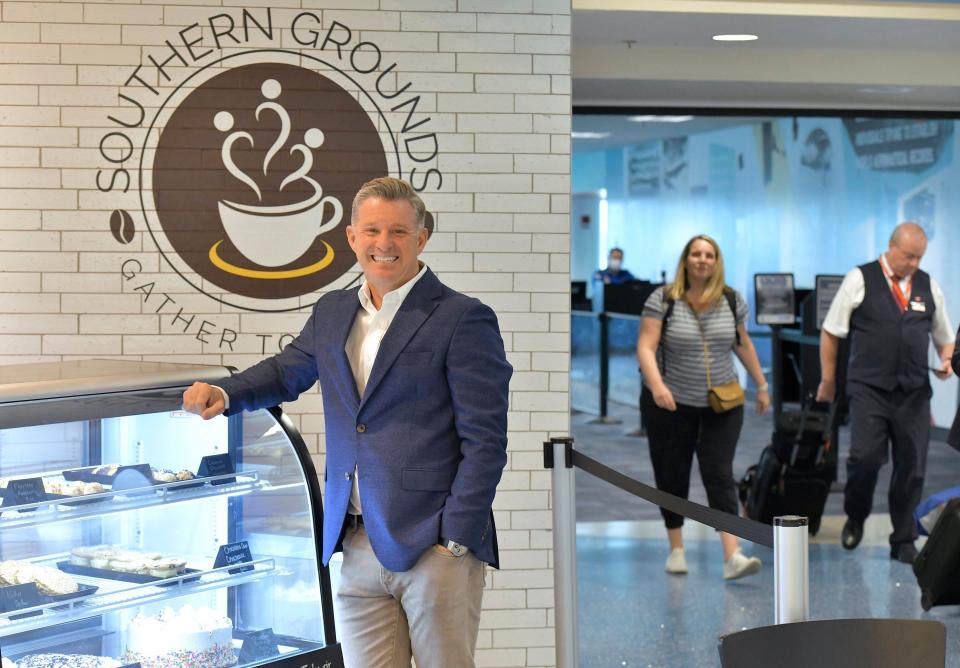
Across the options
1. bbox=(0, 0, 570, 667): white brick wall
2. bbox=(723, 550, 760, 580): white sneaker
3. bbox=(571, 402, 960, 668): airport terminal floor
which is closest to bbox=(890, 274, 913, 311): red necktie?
bbox=(571, 402, 960, 668): airport terminal floor

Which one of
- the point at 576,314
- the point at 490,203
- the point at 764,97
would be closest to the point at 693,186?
the point at 576,314

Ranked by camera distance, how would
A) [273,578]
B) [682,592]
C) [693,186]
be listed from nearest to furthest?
[273,578] → [682,592] → [693,186]

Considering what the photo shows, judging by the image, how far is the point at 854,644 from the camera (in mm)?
1895

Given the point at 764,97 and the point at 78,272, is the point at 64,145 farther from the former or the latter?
the point at 764,97

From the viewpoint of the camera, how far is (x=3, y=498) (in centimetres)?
235

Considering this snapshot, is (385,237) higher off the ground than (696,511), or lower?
higher

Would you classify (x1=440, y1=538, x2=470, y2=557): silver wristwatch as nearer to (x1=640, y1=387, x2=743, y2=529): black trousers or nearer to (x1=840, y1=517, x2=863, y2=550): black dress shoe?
(x1=640, y1=387, x2=743, y2=529): black trousers

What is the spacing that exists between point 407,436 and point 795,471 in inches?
174

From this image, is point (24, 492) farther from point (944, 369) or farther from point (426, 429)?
point (944, 369)

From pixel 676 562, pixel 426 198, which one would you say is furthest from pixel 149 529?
pixel 676 562

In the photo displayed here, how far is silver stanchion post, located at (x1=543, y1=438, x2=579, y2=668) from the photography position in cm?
307

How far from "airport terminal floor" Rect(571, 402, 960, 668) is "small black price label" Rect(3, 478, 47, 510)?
8.94 ft

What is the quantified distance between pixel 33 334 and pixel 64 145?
646mm

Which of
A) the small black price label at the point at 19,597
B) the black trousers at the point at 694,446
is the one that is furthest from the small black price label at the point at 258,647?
the black trousers at the point at 694,446
